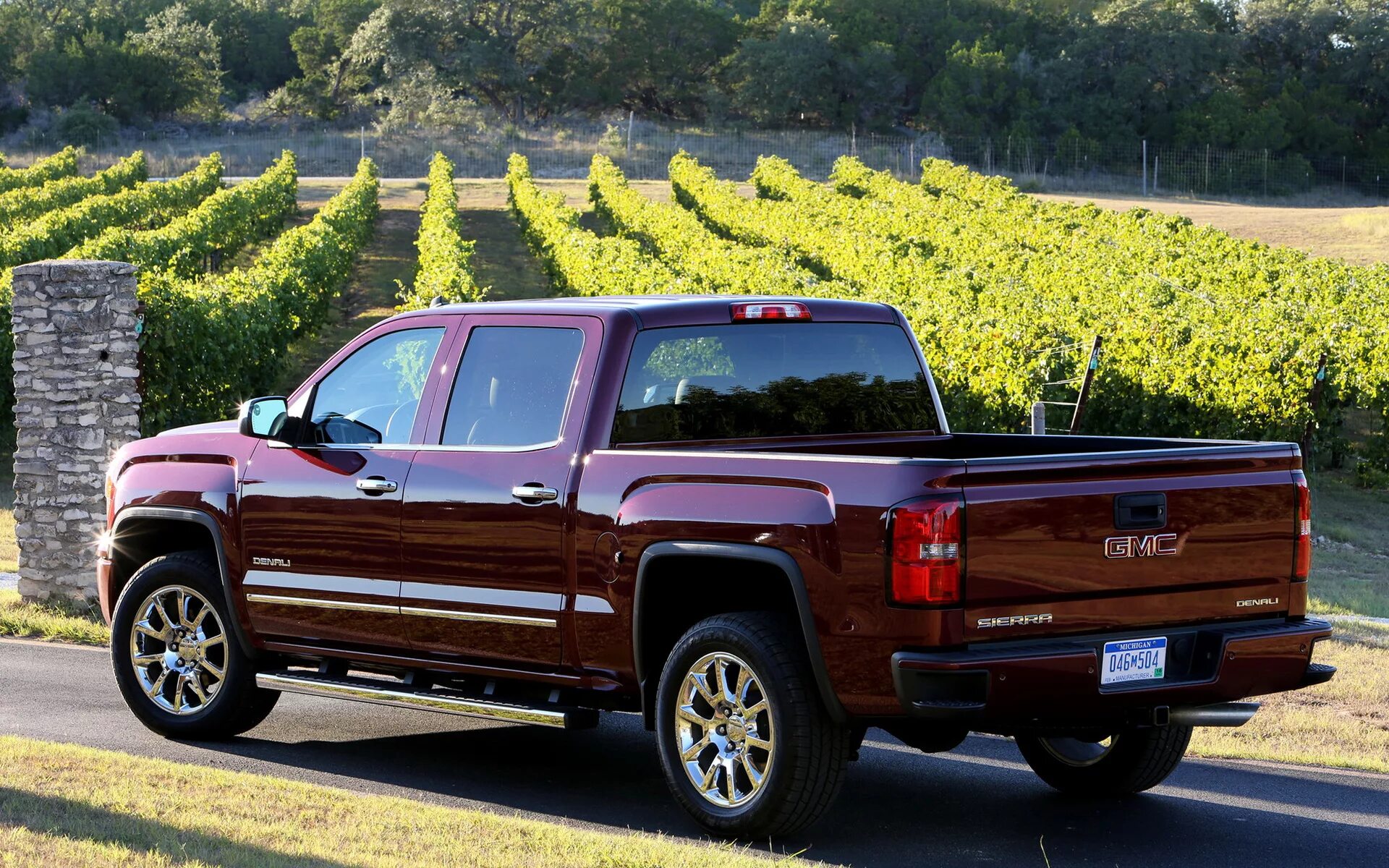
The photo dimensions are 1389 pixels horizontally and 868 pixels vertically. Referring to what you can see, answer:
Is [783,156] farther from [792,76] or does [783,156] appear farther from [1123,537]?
[1123,537]

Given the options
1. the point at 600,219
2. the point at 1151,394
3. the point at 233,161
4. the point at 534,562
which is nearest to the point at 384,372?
the point at 534,562

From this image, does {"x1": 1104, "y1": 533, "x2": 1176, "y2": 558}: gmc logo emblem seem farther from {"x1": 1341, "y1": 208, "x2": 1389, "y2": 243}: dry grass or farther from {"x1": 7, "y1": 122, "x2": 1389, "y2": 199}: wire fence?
{"x1": 7, "y1": 122, "x2": 1389, "y2": 199}: wire fence

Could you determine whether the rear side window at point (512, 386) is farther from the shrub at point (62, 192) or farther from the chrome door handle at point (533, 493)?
the shrub at point (62, 192)

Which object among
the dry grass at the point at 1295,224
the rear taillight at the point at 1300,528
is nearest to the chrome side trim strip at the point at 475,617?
the rear taillight at the point at 1300,528

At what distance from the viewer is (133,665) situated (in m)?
8.14

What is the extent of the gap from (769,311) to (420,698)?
2.16 meters

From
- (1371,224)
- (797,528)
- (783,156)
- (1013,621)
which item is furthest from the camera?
(783,156)

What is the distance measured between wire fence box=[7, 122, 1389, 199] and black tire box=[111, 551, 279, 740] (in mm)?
68920

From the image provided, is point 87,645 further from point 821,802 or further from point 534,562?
point 821,802

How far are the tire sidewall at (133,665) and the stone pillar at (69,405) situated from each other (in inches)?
156

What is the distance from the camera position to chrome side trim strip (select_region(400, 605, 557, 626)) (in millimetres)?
6629

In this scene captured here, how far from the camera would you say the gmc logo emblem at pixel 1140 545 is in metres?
5.74

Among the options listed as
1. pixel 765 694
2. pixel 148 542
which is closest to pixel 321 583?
pixel 148 542

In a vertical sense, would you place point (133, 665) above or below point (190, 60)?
below
